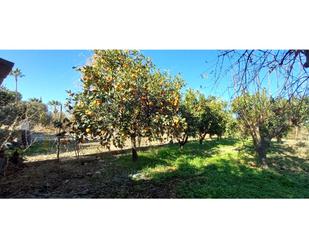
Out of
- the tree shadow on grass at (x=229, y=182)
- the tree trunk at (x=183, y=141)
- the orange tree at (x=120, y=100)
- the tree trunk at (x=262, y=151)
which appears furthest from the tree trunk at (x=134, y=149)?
the tree trunk at (x=262, y=151)

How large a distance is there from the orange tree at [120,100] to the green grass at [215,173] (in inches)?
16.6

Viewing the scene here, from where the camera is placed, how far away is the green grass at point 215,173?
7.68 feet

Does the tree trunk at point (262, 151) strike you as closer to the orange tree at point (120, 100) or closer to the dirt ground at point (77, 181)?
the orange tree at point (120, 100)

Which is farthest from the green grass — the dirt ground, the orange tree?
the orange tree

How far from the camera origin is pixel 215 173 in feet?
9.27

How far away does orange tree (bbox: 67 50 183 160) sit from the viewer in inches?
101

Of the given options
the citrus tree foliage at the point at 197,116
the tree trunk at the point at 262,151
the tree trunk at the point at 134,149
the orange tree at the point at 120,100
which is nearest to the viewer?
the orange tree at the point at 120,100

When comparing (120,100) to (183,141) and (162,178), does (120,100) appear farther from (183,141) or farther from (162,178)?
(183,141)
